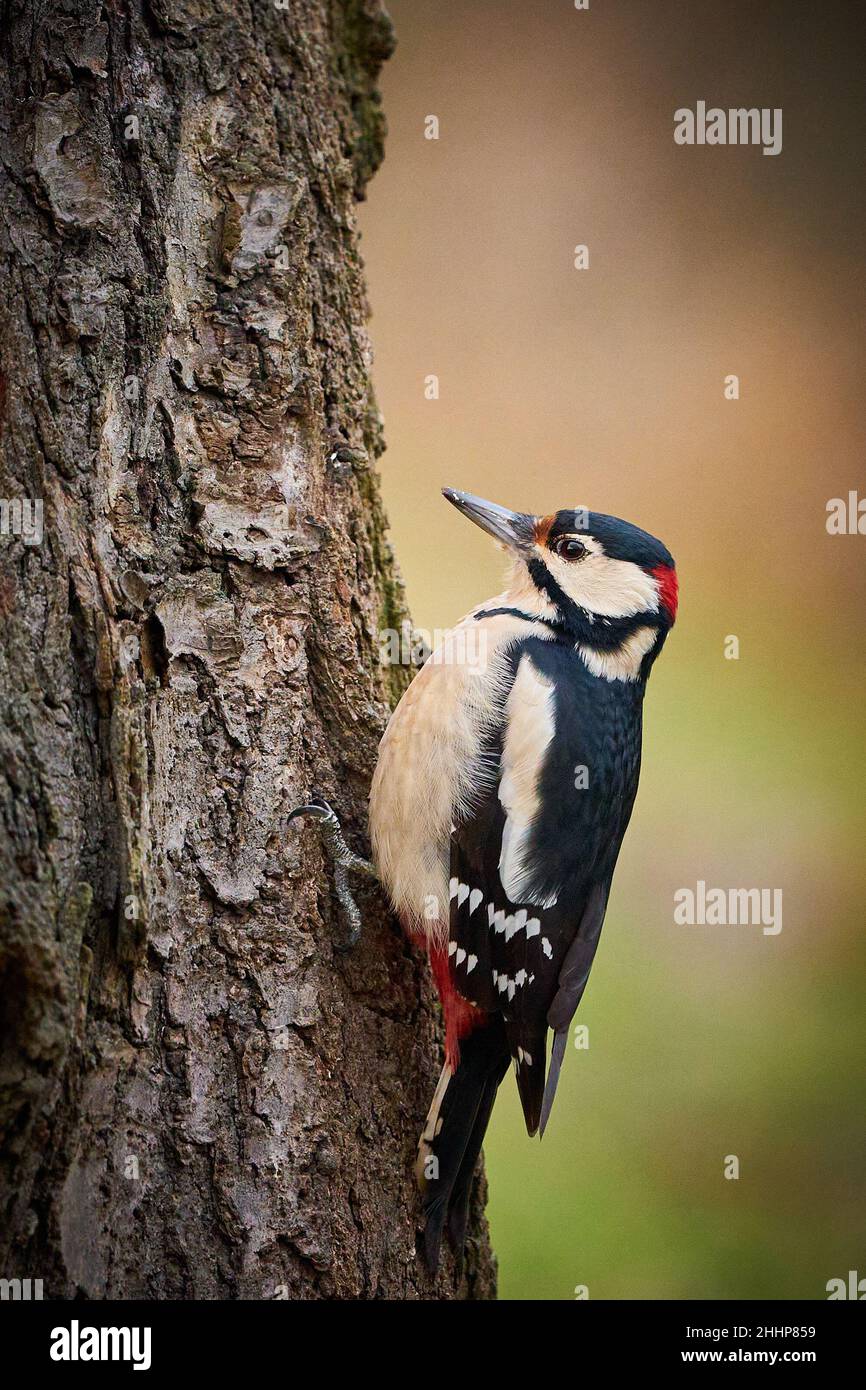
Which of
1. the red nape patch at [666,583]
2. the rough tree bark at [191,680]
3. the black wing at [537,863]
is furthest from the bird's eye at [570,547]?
the rough tree bark at [191,680]

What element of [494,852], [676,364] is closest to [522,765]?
[494,852]

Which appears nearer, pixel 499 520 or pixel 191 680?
pixel 191 680

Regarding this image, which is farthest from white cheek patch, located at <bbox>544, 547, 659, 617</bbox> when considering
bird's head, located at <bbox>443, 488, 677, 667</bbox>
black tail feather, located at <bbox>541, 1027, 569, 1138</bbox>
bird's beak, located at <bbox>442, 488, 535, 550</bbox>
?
black tail feather, located at <bbox>541, 1027, 569, 1138</bbox>

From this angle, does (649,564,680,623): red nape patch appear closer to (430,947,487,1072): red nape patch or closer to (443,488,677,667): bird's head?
(443,488,677,667): bird's head

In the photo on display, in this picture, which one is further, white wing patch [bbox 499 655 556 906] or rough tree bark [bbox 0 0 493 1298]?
white wing patch [bbox 499 655 556 906]

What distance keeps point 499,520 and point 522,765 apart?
0.59 meters

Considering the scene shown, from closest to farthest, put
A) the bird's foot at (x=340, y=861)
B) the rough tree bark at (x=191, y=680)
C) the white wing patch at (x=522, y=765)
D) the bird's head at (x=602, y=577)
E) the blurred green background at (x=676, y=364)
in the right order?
the rough tree bark at (x=191, y=680) → the bird's foot at (x=340, y=861) → the white wing patch at (x=522, y=765) → the bird's head at (x=602, y=577) → the blurred green background at (x=676, y=364)

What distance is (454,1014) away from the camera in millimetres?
2059

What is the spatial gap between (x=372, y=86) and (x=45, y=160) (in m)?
0.95

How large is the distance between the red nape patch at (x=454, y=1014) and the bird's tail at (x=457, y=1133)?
0.04 ft

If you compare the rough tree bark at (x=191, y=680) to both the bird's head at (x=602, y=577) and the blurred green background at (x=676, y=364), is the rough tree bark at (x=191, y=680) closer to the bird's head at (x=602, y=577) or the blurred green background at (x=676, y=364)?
the bird's head at (x=602, y=577)

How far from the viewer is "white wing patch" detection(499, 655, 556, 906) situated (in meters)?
2.07

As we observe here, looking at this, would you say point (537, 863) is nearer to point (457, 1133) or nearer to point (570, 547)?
point (457, 1133)

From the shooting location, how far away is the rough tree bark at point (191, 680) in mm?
1638
